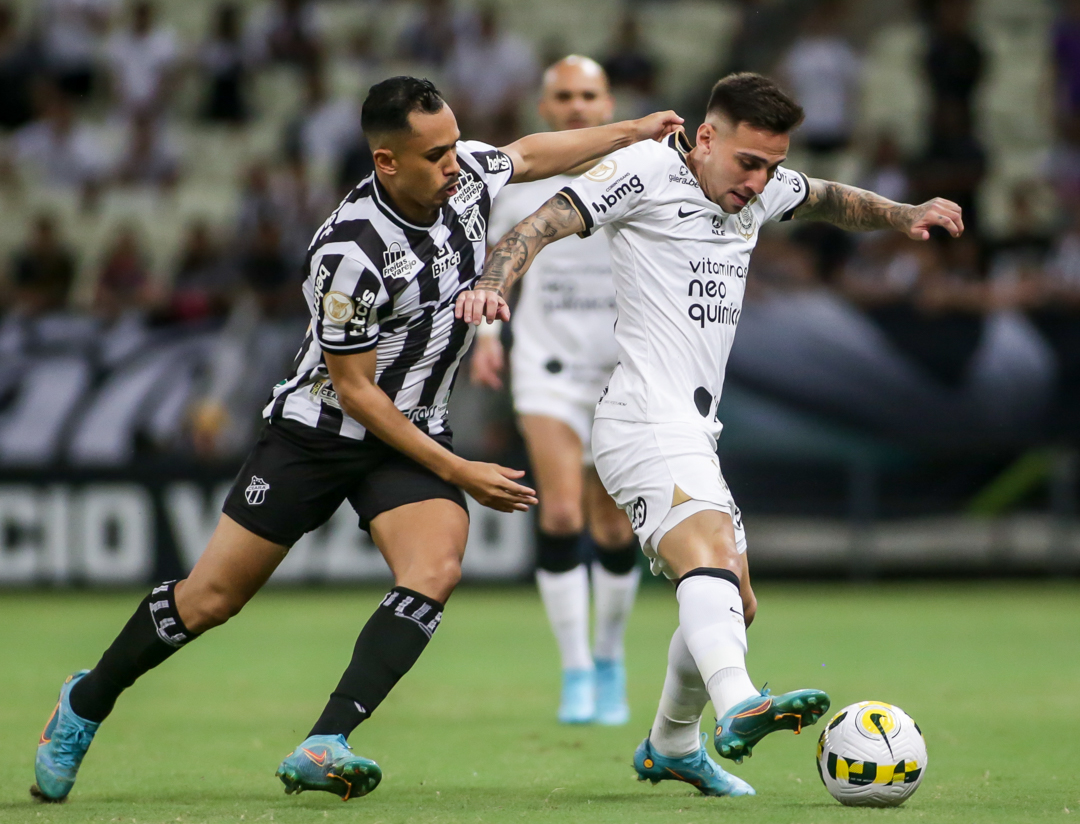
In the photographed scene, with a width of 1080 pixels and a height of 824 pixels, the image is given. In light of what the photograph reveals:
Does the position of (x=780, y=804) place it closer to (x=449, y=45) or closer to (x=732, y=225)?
(x=732, y=225)

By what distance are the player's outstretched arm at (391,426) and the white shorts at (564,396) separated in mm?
2323

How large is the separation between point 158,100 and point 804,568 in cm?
860

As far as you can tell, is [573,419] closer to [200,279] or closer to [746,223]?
[746,223]

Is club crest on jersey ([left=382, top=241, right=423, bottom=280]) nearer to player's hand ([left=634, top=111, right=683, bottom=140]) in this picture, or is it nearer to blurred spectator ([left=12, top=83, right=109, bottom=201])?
player's hand ([left=634, top=111, right=683, bottom=140])

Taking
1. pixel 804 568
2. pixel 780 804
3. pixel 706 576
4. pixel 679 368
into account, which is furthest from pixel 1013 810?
pixel 804 568

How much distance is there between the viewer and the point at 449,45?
16969 millimetres

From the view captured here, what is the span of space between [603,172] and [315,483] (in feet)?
4.43

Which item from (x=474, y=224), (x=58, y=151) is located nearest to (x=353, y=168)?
(x=58, y=151)

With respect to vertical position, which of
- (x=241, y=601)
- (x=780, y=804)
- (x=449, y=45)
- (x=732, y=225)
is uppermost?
(x=449, y=45)

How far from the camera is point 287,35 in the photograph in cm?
1734

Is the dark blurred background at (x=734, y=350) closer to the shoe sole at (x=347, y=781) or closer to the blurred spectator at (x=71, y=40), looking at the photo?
the blurred spectator at (x=71, y=40)

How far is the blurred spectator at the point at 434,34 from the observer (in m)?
16.9

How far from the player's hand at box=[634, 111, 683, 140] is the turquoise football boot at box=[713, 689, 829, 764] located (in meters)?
2.08

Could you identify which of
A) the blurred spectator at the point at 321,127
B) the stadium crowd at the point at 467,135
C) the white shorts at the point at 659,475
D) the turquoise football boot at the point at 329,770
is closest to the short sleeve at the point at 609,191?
the white shorts at the point at 659,475
